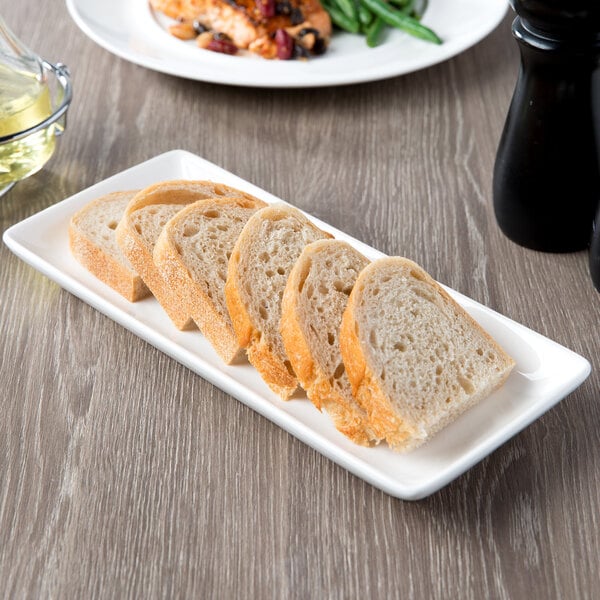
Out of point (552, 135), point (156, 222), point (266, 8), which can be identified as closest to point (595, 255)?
point (552, 135)

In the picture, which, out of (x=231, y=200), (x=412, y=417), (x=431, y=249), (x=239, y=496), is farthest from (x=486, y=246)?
(x=239, y=496)

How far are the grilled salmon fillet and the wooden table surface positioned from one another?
50cm

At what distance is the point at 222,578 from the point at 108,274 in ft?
2.76

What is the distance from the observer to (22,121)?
2.32 meters

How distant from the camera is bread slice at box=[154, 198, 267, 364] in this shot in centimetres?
184

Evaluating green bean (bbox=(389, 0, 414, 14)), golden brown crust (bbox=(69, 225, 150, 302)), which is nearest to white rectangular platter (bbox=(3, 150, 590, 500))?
golden brown crust (bbox=(69, 225, 150, 302))

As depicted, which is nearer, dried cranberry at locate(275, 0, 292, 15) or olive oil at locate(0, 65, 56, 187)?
olive oil at locate(0, 65, 56, 187)

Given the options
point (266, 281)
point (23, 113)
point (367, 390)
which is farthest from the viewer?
point (23, 113)

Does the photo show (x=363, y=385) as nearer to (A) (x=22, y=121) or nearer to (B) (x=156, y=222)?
(B) (x=156, y=222)

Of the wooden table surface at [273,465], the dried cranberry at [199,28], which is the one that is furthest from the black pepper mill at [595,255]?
the dried cranberry at [199,28]

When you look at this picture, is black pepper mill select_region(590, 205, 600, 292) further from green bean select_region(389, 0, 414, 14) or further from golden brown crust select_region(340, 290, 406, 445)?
green bean select_region(389, 0, 414, 14)

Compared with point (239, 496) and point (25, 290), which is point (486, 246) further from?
point (25, 290)

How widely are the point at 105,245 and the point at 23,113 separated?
0.51 meters

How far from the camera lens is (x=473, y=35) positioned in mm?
2936
